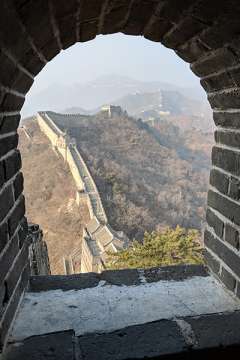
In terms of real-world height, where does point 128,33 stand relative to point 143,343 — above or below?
above

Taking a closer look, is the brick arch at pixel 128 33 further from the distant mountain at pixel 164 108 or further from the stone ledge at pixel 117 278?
the distant mountain at pixel 164 108

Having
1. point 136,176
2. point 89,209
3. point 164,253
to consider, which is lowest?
point 89,209

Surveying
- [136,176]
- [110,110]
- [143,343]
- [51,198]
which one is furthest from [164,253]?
[110,110]

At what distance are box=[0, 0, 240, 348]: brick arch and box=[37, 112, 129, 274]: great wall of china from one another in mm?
16166

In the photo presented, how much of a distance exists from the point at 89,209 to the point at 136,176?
16639 mm

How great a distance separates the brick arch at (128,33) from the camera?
51.2 inches

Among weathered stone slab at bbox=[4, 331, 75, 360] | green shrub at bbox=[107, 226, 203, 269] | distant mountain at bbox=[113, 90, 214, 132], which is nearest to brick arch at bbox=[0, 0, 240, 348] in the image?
weathered stone slab at bbox=[4, 331, 75, 360]

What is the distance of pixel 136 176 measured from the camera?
49.7 m

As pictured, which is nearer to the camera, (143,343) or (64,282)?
(143,343)

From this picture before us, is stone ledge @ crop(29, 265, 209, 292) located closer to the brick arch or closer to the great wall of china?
the brick arch

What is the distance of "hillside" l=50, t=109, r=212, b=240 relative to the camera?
120 ft

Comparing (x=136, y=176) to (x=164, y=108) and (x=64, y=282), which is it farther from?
(x=164, y=108)

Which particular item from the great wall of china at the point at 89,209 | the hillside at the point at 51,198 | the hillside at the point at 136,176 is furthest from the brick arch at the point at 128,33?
the hillside at the point at 136,176

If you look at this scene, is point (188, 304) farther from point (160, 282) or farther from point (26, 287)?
point (26, 287)
